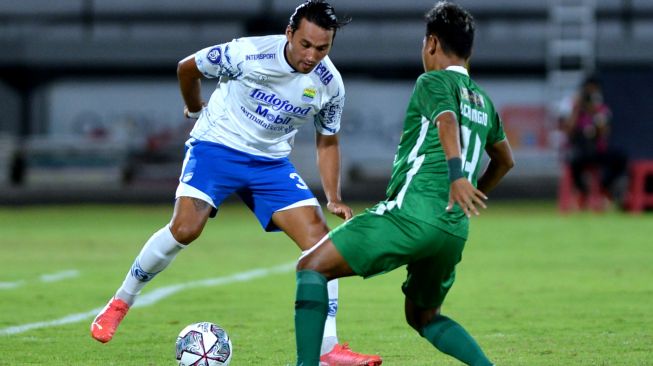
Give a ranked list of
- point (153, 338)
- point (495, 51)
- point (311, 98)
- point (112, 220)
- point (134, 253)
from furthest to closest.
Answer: point (495, 51), point (112, 220), point (134, 253), point (153, 338), point (311, 98)

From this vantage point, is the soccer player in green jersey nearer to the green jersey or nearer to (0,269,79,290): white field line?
the green jersey

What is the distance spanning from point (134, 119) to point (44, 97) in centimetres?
309

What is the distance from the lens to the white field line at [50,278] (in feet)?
33.3

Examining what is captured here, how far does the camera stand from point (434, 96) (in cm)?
504

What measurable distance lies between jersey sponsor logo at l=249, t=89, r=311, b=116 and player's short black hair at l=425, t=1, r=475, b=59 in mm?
1541

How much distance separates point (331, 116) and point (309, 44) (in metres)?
0.64

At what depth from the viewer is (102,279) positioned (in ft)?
34.9

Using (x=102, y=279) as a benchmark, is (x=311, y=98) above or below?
above

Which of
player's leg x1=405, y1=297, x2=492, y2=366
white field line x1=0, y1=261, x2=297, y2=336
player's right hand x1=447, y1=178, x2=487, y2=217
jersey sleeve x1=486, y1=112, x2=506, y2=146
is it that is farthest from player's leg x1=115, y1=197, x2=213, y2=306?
player's right hand x1=447, y1=178, x2=487, y2=217

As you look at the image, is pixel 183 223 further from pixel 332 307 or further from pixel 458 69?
pixel 458 69

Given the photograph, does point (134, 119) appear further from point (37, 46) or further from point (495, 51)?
point (495, 51)

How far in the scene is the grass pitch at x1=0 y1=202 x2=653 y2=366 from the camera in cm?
655

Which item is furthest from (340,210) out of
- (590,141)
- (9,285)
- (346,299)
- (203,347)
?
(590,141)

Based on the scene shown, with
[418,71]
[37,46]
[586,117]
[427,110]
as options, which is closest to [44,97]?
[37,46]
